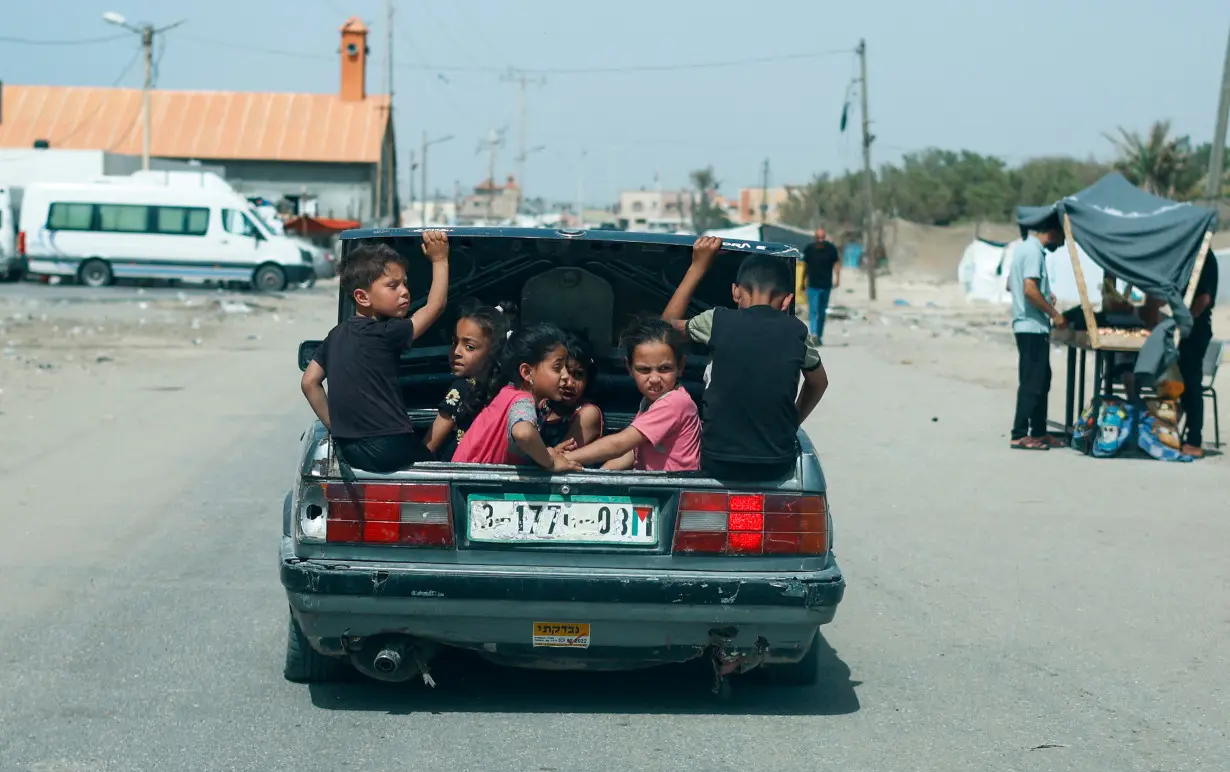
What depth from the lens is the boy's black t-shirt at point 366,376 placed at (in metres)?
4.91

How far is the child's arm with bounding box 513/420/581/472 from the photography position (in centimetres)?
479

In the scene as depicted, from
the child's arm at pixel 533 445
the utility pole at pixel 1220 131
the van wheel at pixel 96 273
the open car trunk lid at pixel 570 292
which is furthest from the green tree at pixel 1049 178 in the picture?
the child's arm at pixel 533 445

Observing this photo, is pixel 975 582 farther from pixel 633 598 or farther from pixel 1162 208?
pixel 1162 208

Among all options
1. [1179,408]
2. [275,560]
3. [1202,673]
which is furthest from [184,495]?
[1179,408]

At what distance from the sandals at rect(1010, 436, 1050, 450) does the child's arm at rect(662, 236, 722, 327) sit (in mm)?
7198

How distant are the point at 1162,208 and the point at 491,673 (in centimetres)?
876

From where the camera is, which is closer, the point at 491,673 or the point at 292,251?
the point at 491,673

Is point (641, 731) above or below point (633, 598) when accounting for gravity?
below

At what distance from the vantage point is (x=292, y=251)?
39.8m

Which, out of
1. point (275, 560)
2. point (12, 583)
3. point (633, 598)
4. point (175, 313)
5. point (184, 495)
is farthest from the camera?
point (175, 313)

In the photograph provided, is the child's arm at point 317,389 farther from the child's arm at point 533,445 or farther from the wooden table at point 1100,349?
the wooden table at point 1100,349

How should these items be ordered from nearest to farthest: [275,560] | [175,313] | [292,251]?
[275,560], [175,313], [292,251]

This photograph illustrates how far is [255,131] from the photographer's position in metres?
80.2

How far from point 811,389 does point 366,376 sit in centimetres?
149
